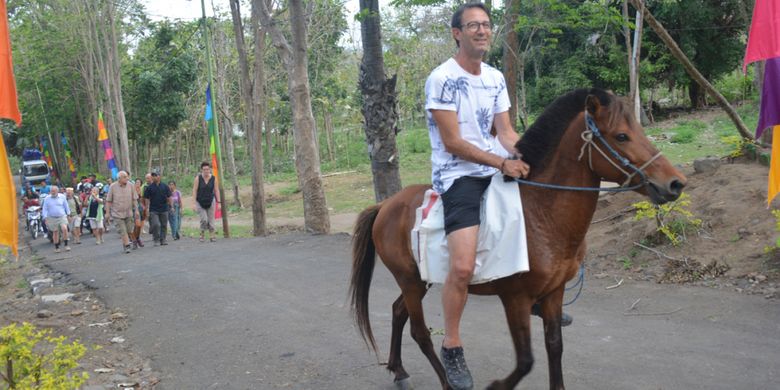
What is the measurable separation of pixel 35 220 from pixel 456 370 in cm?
2293

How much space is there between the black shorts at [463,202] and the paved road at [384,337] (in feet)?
5.07

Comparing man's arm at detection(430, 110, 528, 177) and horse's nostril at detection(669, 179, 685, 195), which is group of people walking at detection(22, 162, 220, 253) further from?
horse's nostril at detection(669, 179, 685, 195)

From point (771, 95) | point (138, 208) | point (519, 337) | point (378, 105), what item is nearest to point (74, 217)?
point (138, 208)

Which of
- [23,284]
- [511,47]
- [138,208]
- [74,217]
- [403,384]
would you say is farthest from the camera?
[74,217]

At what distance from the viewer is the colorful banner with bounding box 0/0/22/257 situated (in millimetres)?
4668

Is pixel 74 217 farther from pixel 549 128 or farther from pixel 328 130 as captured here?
pixel 328 130

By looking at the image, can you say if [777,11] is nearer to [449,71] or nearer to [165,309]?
[449,71]

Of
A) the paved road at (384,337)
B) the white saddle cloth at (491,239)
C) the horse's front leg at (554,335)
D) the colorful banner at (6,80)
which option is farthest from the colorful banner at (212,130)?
the horse's front leg at (554,335)

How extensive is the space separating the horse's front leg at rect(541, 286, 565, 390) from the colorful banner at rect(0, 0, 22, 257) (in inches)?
147

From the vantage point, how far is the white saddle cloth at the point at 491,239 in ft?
12.7

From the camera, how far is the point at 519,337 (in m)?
3.91

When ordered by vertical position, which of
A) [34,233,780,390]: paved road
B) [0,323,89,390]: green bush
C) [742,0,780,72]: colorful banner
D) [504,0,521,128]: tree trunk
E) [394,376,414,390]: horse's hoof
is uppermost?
[504,0,521,128]: tree trunk

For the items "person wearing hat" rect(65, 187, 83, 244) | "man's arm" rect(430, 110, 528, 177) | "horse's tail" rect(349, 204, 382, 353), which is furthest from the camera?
"person wearing hat" rect(65, 187, 83, 244)

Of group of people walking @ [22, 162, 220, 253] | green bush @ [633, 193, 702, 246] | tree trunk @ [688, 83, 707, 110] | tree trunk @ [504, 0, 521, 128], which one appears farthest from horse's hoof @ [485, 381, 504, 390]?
tree trunk @ [688, 83, 707, 110]
